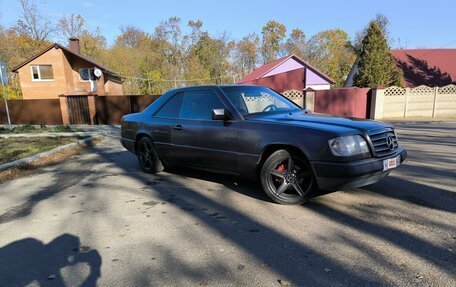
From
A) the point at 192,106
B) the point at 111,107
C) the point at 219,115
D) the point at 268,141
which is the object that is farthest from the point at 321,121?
the point at 111,107

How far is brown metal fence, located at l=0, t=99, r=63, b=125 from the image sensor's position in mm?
21266

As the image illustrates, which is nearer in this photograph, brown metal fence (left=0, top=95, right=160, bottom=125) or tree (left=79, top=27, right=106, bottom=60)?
brown metal fence (left=0, top=95, right=160, bottom=125)

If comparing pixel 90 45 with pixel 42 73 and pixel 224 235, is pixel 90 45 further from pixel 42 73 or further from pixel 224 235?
pixel 224 235

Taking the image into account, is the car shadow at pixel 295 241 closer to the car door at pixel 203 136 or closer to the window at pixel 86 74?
the car door at pixel 203 136

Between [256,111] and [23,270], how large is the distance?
3.33m

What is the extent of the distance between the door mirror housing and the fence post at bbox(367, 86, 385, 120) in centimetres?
1662

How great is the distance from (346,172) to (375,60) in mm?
23866

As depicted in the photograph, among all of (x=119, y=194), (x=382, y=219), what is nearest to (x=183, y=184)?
(x=119, y=194)

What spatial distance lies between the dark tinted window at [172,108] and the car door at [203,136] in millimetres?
112

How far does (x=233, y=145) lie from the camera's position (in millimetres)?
4609

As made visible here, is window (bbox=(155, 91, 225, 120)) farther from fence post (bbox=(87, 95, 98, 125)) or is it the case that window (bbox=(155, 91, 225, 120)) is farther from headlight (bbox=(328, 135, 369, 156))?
fence post (bbox=(87, 95, 98, 125))

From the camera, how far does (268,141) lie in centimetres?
421

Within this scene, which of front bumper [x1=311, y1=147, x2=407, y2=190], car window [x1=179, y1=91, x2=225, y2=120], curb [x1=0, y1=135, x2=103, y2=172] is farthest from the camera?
curb [x1=0, y1=135, x2=103, y2=172]

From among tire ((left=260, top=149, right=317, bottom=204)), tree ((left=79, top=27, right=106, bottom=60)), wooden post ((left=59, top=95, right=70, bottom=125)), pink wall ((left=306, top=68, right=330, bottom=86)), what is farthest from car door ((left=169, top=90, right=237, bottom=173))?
tree ((left=79, top=27, right=106, bottom=60))
